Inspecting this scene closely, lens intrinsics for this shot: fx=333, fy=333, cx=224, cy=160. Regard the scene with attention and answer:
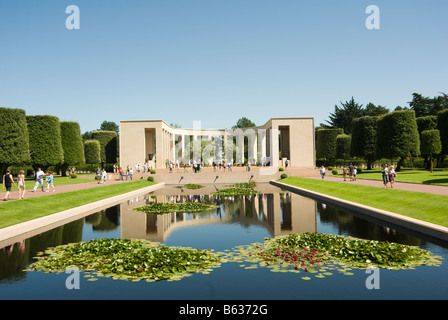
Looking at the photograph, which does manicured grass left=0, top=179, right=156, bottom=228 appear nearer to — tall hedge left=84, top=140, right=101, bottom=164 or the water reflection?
the water reflection

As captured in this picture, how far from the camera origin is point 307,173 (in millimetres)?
46656

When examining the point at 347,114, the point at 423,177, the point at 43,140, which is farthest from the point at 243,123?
the point at 423,177

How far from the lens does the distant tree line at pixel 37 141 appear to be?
119 ft

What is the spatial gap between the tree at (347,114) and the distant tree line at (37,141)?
61239mm

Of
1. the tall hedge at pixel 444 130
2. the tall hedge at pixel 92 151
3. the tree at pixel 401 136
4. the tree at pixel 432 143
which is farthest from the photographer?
the tall hedge at pixel 92 151

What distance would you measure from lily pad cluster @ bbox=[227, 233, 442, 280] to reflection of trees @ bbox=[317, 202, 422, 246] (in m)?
1.10

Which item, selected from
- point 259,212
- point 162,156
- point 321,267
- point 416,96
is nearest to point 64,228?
point 259,212

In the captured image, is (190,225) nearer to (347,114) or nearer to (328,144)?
(328,144)

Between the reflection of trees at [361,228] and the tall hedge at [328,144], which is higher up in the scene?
the tall hedge at [328,144]

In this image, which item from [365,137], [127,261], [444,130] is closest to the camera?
[127,261]

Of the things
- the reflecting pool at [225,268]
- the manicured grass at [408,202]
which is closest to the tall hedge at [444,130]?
the manicured grass at [408,202]

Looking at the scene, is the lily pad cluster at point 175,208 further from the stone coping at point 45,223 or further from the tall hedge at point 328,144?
the tall hedge at point 328,144

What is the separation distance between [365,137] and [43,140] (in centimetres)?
4702

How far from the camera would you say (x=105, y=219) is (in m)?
15.1
